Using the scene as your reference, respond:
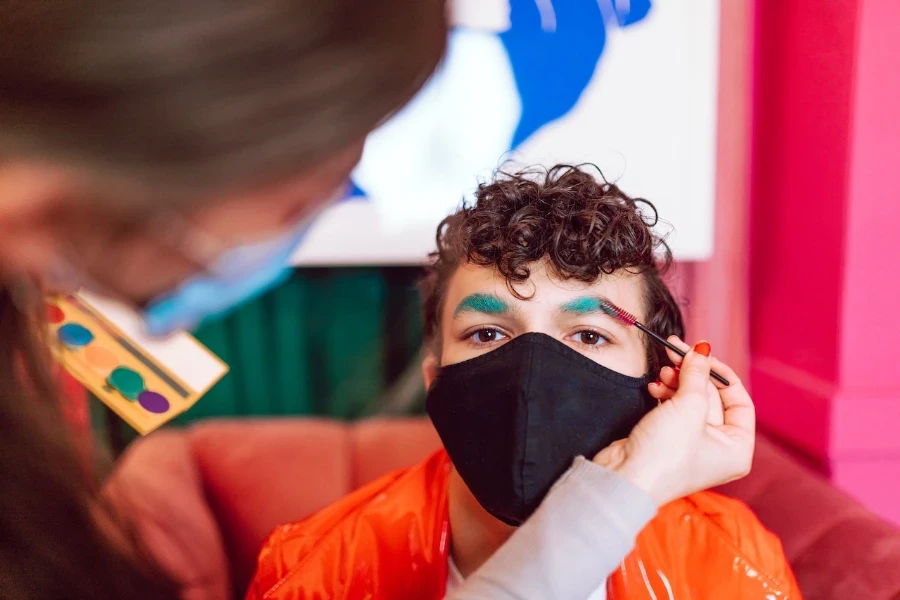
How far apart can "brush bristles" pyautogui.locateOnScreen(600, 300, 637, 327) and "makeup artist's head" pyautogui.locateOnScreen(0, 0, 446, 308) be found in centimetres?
37

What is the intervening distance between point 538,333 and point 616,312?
0.39 ft

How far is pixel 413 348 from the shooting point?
1424 mm

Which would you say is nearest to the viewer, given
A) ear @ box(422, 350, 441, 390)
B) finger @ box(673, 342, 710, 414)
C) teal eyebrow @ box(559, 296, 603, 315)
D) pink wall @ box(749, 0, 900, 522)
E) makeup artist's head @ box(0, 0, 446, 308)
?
makeup artist's head @ box(0, 0, 446, 308)

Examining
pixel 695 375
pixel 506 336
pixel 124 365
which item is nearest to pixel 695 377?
pixel 695 375

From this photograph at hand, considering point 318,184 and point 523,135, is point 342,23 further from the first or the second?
point 523,135

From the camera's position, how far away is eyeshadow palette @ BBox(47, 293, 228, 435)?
1.02m

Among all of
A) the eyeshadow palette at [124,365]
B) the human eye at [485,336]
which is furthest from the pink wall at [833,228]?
the eyeshadow palette at [124,365]

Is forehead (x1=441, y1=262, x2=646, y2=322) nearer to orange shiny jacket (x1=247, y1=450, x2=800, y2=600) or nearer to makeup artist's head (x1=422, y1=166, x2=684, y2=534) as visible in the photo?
makeup artist's head (x1=422, y1=166, x2=684, y2=534)

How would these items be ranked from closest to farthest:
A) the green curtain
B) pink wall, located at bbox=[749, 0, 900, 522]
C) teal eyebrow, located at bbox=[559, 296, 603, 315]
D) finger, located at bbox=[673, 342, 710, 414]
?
finger, located at bbox=[673, 342, 710, 414] → teal eyebrow, located at bbox=[559, 296, 603, 315] → pink wall, located at bbox=[749, 0, 900, 522] → the green curtain

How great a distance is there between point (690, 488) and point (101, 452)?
1006 mm

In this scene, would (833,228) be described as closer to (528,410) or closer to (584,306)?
(584,306)

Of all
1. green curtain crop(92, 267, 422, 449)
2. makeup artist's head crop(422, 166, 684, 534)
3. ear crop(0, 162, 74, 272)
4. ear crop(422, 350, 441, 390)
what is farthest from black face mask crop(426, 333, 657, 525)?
green curtain crop(92, 267, 422, 449)

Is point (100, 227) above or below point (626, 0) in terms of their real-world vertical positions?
→ below

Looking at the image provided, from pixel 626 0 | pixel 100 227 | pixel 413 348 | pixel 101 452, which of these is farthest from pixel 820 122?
pixel 101 452
